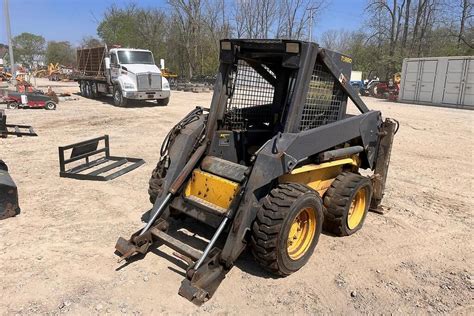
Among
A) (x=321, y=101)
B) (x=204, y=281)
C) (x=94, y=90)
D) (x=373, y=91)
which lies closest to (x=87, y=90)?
(x=94, y=90)

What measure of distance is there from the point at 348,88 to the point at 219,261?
2429 mm

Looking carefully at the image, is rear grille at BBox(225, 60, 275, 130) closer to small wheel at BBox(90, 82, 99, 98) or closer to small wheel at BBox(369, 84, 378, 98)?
small wheel at BBox(90, 82, 99, 98)

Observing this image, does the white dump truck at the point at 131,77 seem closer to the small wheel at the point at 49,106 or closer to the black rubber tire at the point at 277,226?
the small wheel at the point at 49,106

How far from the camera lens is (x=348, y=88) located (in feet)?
14.6

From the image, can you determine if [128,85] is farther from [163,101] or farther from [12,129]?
[12,129]

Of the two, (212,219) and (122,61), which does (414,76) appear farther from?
(212,219)

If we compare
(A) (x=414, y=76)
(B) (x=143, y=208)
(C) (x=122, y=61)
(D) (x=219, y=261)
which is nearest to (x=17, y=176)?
(B) (x=143, y=208)

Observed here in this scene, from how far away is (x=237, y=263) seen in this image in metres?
3.84

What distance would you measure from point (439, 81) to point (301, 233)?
22.6 meters

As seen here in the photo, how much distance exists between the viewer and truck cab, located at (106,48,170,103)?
16703 mm

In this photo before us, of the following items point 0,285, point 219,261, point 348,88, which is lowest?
point 0,285

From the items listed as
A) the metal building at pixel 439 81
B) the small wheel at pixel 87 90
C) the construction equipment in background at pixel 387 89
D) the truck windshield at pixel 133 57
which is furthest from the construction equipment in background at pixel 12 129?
the construction equipment in background at pixel 387 89

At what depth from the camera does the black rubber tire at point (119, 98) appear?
1717 centimetres

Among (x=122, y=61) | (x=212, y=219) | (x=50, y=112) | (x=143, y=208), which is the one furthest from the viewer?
(x=122, y=61)
